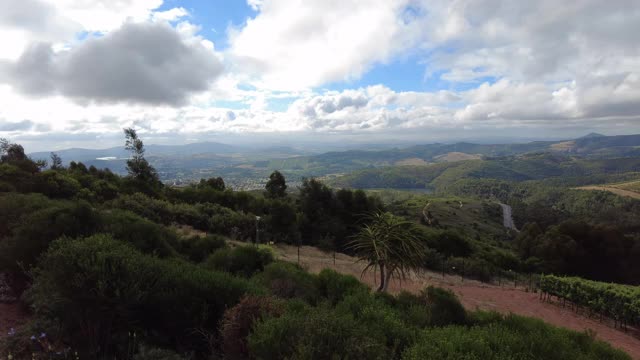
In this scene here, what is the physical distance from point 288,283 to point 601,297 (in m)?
16.2

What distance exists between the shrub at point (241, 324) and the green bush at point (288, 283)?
272 centimetres

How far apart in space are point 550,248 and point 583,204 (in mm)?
126080

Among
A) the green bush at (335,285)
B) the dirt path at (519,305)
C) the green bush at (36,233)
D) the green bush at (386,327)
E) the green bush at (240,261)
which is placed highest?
the green bush at (36,233)

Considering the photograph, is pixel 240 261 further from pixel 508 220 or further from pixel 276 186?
pixel 508 220

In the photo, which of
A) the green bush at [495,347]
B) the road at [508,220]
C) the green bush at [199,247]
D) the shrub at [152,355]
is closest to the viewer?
the green bush at [495,347]

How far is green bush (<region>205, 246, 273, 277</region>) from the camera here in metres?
12.0

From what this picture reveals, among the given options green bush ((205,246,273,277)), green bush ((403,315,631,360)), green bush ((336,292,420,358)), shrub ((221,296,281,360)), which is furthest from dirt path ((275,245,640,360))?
shrub ((221,296,281,360))

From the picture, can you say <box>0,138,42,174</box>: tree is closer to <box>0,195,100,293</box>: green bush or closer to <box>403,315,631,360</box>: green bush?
<box>0,195,100,293</box>: green bush

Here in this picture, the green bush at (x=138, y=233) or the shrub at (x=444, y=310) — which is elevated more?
the green bush at (x=138, y=233)

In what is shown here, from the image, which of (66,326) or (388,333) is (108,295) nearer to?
(66,326)

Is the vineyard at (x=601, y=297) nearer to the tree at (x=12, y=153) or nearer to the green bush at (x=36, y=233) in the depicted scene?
the green bush at (x=36, y=233)

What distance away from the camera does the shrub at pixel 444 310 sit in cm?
880

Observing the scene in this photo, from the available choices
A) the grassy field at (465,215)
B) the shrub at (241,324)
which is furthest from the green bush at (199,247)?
the grassy field at (465,215)

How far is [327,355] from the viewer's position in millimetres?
4582
